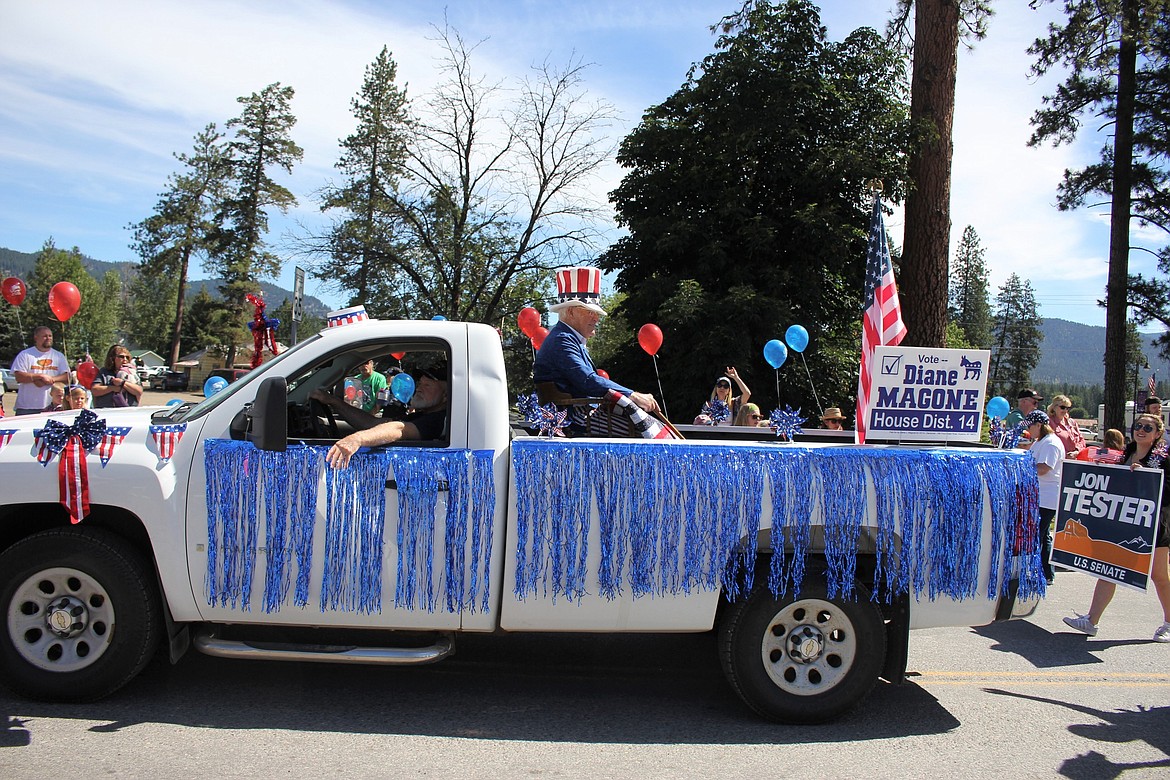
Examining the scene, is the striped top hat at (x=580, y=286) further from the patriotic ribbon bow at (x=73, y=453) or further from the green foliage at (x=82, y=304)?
the green foliage at (x=82, y=304)

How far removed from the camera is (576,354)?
16.8 ft

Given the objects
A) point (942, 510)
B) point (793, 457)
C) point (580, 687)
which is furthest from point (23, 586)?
point (942, 510)

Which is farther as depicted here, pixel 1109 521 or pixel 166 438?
pixel 1109 521

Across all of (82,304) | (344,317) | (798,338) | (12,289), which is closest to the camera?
(344,317)

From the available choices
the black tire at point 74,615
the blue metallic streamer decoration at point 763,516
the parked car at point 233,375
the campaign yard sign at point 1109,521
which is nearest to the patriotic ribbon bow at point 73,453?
the black tire at point 74,615

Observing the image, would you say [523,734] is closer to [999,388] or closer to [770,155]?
[770,155]

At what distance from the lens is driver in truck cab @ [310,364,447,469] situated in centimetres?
418

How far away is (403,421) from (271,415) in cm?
78

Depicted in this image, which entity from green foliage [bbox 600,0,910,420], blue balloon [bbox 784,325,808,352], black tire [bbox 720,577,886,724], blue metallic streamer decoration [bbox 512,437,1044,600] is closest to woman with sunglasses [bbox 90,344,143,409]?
blue metallic streamer decoration [bbox 512,437,1044,600]

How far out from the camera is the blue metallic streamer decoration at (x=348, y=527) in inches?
164

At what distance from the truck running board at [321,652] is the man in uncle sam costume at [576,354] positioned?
1605mm

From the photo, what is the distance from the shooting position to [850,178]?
18.4 metres

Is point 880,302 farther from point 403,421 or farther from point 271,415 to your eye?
point 271,415

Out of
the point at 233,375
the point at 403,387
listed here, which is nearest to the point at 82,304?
the point at 233,375
